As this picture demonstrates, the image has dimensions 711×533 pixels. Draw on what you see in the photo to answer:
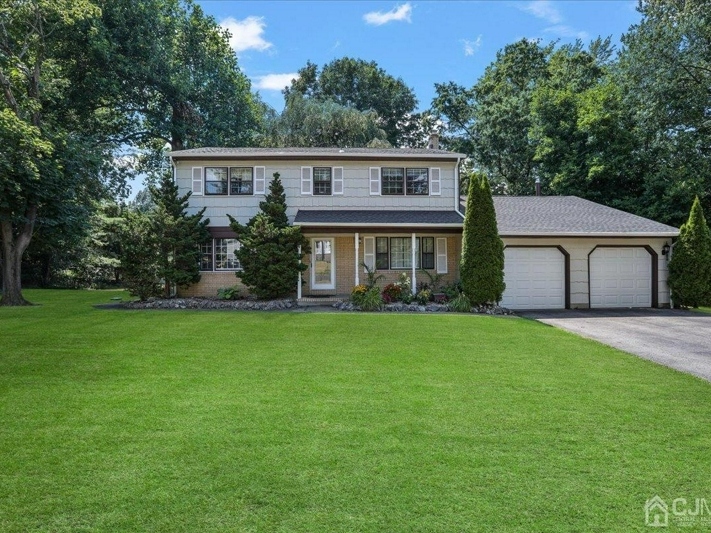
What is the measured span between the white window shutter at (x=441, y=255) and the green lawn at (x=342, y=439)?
34.3 feet

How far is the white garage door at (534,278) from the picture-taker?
17297 millimetres

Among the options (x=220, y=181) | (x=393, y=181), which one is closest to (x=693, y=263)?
(x=393, y=181)

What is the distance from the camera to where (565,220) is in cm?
1820

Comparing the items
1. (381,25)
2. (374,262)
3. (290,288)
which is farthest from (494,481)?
(381,25)

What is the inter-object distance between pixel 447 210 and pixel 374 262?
371 cm

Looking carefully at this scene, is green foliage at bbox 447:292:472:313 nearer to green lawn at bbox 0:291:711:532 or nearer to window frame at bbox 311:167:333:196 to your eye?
green lawn at bbox 0:291:711:532

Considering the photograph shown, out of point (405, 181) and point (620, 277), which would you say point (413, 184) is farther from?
point (620, 277)

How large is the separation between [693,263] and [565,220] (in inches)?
173

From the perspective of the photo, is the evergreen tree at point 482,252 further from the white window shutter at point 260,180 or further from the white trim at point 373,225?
the white window shutter at point 260,180

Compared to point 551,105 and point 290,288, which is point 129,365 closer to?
point 290,288

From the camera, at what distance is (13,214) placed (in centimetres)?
1819

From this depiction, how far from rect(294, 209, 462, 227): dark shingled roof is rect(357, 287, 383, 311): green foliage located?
9.09 feet

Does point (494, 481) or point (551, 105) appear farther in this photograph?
point (551, 105)

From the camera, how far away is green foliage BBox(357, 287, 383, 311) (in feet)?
52.6
